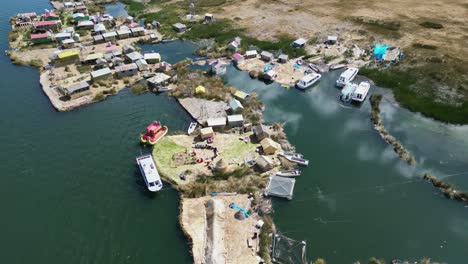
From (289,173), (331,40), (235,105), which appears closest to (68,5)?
(235,105)

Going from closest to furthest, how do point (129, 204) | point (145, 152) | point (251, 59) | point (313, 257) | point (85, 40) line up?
point (313, 257) < point (129, 204) < point (145, 152) < point (251, 59) < point (85, 40)

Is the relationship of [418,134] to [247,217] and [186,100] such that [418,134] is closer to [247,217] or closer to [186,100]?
[247,217]

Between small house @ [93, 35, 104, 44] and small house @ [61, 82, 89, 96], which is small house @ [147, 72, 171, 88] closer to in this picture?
small house @ [61, 82, 89, 96]

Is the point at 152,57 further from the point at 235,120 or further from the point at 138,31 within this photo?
the point at 235,120

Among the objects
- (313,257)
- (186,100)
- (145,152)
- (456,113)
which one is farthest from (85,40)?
(456,113)

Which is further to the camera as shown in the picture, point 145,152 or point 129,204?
point 145,152

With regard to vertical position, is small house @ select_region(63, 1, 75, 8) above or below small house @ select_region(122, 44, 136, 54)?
above

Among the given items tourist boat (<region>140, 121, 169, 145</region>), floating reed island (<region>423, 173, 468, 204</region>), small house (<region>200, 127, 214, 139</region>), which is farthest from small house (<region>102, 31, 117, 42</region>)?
floating reed island (<region>423, 173, 468, 204</region>)
